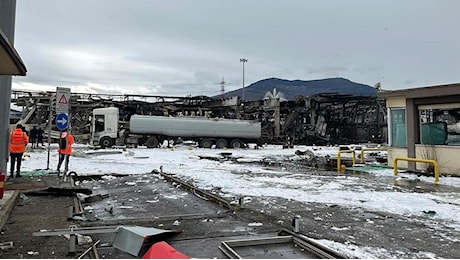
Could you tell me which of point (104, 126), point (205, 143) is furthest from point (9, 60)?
point (205, 143)

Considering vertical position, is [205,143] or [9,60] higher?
[9,60]

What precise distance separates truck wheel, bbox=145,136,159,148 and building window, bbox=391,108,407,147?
20.6m

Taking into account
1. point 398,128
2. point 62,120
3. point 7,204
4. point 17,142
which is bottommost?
point 7,204

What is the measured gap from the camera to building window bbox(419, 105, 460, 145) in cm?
1464

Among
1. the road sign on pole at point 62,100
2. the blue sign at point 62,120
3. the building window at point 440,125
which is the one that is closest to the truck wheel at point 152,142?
the blue sign at point 62,120

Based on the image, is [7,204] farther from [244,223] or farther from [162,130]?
[162,130]

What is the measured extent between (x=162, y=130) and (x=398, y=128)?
2039cm

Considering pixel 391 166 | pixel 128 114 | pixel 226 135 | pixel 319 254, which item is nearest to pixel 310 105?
pixel 226 135

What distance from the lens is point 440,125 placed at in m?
15.0

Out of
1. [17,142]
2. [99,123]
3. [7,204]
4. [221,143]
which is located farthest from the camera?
[221,143]

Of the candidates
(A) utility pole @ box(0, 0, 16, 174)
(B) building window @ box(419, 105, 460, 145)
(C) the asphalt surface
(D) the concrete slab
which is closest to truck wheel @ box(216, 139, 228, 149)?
(B) building window @ box(419, 105, 460, 145)

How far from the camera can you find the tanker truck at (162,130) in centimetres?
3191

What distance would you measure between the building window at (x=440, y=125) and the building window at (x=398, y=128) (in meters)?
0.93

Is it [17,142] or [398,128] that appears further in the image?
[398,128]
